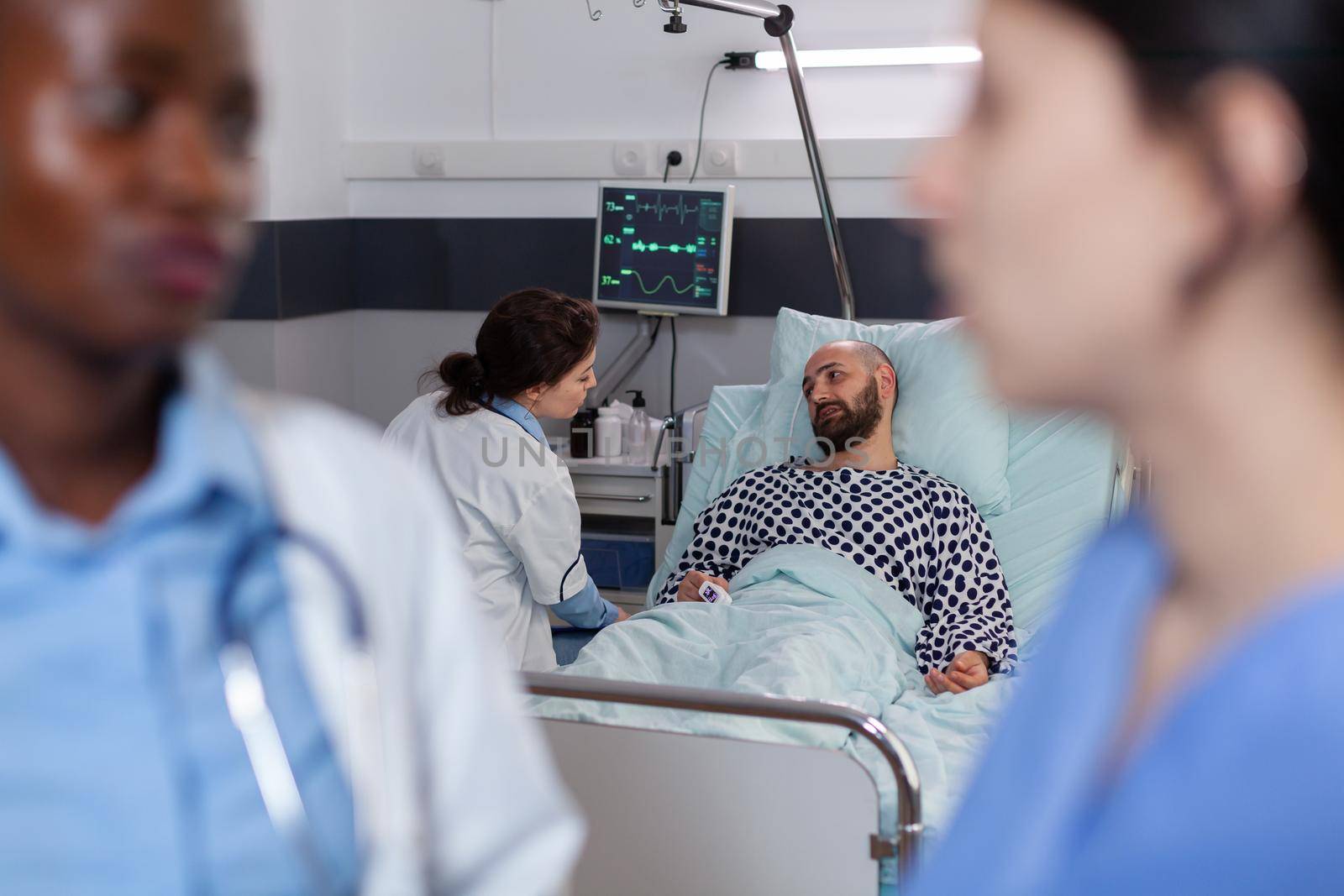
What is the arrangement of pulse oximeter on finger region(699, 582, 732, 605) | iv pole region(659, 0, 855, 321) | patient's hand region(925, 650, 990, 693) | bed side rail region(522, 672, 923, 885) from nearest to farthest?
bed side rail region(522, 672, 923, 885), patient's hand region(925, 650, 990, 693), pulse oximeter on finger region(699, 582, 732, 605), iv pole region(659, 0, 855, 321)

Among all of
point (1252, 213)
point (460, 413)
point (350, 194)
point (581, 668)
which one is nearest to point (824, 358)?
point (460, 413)

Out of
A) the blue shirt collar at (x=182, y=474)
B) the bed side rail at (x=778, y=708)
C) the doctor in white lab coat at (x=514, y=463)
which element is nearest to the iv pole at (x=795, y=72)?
the doctor in white lab coat at (x=514, y=463)

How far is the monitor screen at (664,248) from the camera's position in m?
A: 3.93

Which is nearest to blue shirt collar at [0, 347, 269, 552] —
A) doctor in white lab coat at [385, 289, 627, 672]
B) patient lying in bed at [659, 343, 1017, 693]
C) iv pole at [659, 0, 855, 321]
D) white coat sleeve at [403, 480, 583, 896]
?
white coat sleeve at [403, 480, 583, 896]

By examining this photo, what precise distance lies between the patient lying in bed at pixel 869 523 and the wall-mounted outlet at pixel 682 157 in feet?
3.84

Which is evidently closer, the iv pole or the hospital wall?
the iv pole

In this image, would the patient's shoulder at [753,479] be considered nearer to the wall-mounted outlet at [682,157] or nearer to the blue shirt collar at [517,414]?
the blue shirt collar at [517,414]

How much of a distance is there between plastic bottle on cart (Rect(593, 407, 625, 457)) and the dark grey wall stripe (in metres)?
0.58

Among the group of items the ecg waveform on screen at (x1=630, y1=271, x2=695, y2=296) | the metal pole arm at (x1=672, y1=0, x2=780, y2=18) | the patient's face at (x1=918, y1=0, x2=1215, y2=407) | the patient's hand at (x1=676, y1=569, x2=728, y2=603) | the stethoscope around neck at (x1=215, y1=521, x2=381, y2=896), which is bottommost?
the patient's hand at (x1=676, y1=569, x2=728, y2=603)

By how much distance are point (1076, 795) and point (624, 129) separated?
3.92 metres

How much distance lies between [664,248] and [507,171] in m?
0.71

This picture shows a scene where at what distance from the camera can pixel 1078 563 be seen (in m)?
0.67

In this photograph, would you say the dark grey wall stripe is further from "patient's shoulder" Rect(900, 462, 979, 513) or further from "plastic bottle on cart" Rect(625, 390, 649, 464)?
"patient's shoulder" Rect(900, 462, 979, 513)

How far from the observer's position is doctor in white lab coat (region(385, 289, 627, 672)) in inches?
107
